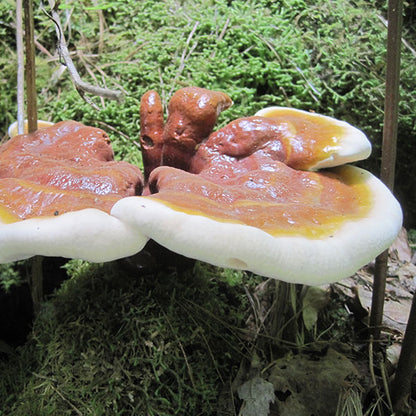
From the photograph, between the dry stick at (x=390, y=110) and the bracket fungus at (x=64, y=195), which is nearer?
the bracket fungus at (x=64, y=195)

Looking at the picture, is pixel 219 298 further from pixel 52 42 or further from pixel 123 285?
pixel 52 42

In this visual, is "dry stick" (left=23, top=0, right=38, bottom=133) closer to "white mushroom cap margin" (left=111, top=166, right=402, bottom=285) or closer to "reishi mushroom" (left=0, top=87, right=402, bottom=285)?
"reishi mushroom" (left=0, top=87, right=402, bottom=285)

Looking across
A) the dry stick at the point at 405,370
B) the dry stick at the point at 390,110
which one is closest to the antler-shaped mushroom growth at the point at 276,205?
the dry stick at the point at 390,110

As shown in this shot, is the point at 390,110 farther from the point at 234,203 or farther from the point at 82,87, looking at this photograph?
the point at 82,87

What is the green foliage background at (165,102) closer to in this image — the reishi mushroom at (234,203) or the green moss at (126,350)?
the green moss at (126,350)

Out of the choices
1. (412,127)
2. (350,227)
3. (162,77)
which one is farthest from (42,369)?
(412,127)

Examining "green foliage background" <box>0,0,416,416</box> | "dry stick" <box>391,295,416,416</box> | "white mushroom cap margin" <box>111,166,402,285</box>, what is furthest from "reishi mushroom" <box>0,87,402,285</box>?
"green foliage background" <box>0,0,416,416</box>

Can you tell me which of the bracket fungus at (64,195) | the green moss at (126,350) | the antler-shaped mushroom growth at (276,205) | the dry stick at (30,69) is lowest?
the green moss at (126,350)
